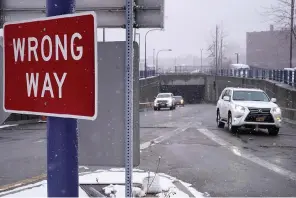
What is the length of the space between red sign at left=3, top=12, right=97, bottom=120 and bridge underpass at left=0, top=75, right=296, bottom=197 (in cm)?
403

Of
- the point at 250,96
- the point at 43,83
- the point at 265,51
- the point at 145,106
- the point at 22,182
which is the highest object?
the point at 265,51

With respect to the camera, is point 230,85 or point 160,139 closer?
point 160,139

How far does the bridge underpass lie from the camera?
779 centimetres

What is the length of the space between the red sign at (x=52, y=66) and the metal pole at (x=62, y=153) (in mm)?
130

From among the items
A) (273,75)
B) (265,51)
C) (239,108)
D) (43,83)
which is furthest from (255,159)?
(265,51)

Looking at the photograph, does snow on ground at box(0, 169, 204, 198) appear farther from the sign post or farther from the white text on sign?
the white text on sign

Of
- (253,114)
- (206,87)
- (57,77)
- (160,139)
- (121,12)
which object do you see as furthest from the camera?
(206,87)

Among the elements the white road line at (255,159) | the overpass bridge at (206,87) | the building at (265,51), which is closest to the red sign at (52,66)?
the white road line at (255,159)

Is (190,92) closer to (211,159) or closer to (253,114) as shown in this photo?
(253,114)

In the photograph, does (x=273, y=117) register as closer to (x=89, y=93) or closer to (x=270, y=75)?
(x=89, y=93)

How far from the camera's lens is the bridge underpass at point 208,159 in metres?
7.79

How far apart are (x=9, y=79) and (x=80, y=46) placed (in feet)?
2.49

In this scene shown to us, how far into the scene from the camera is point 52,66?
8.66 feet

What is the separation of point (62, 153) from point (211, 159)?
810 centimetres
